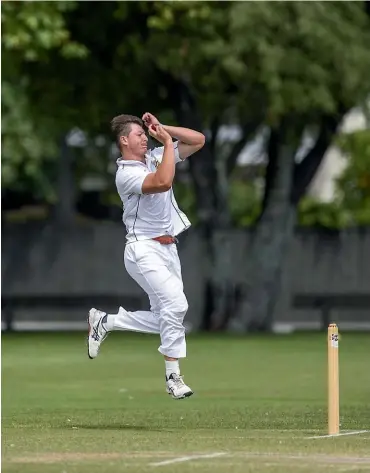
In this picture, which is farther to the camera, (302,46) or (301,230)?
(301,230)

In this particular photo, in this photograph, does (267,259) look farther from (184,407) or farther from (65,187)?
(65,187)

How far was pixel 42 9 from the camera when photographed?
26812 millimetres

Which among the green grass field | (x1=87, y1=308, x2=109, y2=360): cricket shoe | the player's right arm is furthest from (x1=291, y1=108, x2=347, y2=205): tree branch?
the player's right arm

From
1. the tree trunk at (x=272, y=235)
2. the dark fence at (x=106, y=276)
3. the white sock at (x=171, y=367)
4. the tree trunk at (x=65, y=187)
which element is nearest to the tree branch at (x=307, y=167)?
the tree trunk at (x=272, y=235)

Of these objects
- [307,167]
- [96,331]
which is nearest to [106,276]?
[307,167]

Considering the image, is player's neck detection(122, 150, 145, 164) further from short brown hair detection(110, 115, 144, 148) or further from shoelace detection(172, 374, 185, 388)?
shoelace detection(172, 374, 185, 388)

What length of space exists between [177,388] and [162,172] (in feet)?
5.30

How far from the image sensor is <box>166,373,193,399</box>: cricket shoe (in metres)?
11.6

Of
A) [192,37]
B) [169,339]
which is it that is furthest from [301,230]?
[169,339]

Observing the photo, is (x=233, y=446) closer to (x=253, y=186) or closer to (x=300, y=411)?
(x=300, y=411)

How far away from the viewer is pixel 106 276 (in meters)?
33.7

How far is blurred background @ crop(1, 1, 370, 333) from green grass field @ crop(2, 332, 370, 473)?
8.32 feet

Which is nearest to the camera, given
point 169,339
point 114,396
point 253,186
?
point 169,339

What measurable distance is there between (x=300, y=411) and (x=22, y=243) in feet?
64.5
